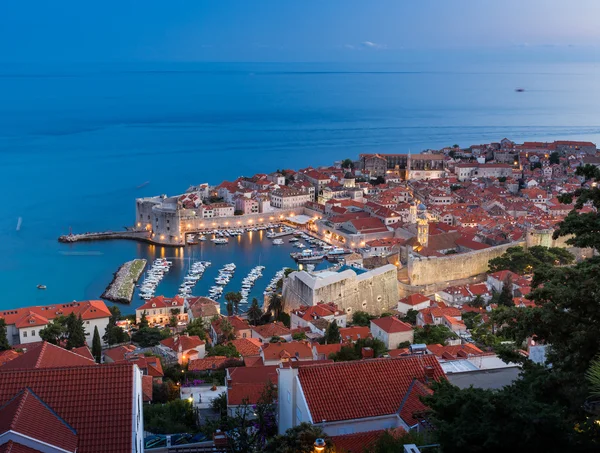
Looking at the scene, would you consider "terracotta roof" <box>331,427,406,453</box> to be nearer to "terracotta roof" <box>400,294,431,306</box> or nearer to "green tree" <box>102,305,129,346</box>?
"green tree" <box>102,305,129,346</box>

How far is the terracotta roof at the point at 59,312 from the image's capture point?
11492 millimetres

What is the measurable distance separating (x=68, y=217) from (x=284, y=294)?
1349 cm

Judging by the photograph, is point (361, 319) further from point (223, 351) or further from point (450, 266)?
point (450, 266)

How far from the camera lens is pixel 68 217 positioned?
2416 cm

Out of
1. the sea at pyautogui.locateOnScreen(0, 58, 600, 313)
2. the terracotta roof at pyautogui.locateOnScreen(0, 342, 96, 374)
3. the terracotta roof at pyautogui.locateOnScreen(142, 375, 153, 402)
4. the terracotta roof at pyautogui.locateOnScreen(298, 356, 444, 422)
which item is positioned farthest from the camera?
the sea at pyautogui.locateOnScreen(0, 58, 600, 313)

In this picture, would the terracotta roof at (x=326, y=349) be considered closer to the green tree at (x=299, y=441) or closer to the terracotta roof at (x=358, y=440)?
the terracotta roof at (x=358, y=440)

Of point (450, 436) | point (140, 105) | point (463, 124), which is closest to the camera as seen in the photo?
point (450, 436)

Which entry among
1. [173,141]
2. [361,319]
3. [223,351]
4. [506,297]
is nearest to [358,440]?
[223,351]

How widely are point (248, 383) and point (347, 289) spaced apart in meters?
7.18

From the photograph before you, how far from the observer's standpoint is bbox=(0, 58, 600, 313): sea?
62.7 feet

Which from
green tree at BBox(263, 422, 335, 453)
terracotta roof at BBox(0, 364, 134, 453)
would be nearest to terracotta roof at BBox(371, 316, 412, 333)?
green tree at BBox(263, 422, 335, 453)

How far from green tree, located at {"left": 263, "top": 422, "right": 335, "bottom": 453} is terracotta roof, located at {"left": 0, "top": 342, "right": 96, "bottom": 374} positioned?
1.33 meters

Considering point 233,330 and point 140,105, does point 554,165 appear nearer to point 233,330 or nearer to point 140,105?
point 233,330

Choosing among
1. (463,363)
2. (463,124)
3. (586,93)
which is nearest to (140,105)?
(463,124)
